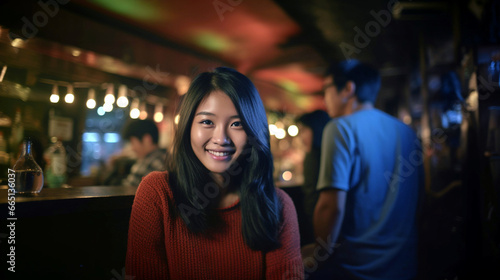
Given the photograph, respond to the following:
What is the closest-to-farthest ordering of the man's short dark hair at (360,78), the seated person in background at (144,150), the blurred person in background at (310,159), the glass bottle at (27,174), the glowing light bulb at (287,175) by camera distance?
the glass bottle at (27,174)
the man's short dark hair at (360,78)
the blurred person in background at (310,159)
the seated person in background at (144,150)
the glowing light bulb at (287,175)

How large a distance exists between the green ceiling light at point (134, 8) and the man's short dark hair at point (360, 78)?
2.47m

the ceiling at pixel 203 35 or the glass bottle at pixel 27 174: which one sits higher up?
the ceiling at pixel 203 35

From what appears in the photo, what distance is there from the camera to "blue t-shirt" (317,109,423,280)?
1.96 meters

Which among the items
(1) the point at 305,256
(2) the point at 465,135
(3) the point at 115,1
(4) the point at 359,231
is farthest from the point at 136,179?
(2) the point at 465,135

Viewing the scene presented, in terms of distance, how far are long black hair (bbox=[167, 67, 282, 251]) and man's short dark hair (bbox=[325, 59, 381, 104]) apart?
1006 millimetres

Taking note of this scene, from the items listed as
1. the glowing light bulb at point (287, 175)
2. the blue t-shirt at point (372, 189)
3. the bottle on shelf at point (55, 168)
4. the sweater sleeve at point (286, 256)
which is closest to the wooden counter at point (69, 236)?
the sweater sleeve at point (286, 256)

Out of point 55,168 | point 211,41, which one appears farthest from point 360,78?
point 55,168

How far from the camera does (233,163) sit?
1.50 meters

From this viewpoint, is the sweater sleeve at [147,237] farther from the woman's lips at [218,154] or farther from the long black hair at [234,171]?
the woman's lips at [218,154]

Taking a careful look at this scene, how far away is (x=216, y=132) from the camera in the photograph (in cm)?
144

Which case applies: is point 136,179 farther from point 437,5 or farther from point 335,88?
point 437,5

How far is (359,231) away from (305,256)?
405mm

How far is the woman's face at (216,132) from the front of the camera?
4.72 feet

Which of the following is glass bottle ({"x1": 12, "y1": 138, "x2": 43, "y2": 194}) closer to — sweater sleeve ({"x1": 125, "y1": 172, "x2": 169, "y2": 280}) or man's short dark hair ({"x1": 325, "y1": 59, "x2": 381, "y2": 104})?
sweater sleeve ({"x1": 125, "y1": 172, "x2": 169, "y2": 280})
